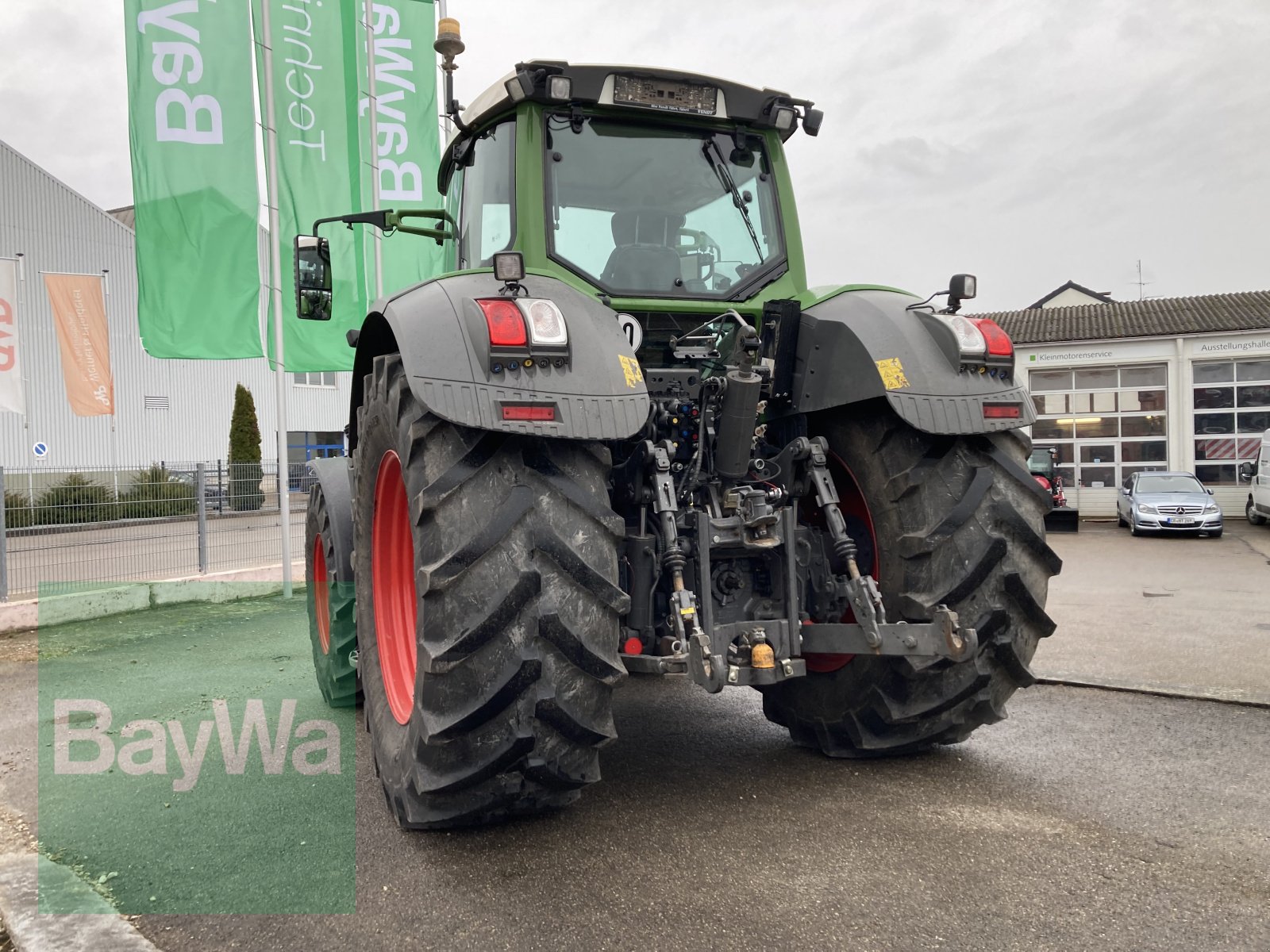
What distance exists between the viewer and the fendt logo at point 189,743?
4168 mm

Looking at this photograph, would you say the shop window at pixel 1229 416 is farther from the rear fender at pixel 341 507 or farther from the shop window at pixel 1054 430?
the rear fender at pixel 341 507

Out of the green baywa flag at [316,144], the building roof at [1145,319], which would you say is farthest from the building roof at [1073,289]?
the green baywa flag at [316,144]

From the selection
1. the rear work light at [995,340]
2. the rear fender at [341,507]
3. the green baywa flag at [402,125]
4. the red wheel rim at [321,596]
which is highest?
the green baywa flag at [402,125]

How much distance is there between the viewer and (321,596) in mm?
5406

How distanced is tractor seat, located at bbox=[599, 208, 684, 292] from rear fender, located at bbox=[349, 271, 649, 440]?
67 cm

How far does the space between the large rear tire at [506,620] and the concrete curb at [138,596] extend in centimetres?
625

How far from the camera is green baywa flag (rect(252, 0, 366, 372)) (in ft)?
33.8

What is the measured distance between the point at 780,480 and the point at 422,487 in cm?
141

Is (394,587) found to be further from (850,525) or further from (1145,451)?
(1145,451)

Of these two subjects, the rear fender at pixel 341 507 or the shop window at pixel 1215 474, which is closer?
the rear fender at pixel 341 507

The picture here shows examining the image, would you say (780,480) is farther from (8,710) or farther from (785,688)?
(8,710)

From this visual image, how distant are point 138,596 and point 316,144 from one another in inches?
203

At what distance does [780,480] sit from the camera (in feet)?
12.1

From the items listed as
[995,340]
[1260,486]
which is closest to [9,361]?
[995,340]
